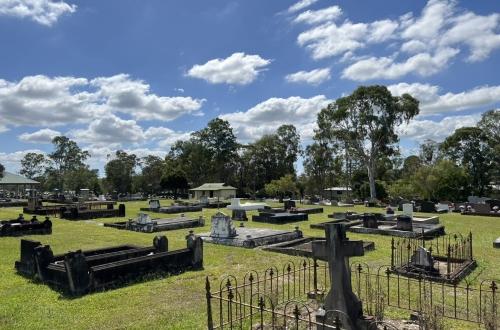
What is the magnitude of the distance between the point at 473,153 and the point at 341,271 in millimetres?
60095

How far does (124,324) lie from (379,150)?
1760 inches

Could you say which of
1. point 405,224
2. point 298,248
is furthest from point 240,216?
point 298,248

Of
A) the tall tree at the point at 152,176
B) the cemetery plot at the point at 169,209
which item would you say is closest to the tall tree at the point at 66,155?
the tall tree at the point at 152,176

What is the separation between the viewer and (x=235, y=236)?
17.3 m

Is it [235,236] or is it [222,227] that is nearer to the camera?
[235,236]

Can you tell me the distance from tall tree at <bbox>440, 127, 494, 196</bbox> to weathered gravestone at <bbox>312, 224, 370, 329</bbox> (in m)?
55.5

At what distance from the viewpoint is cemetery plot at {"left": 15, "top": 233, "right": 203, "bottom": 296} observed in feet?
32.2

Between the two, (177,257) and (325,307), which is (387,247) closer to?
(177,257)

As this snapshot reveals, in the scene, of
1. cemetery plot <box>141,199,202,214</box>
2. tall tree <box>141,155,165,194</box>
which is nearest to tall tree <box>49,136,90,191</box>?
tall tree <box>141,155,165,194</box>

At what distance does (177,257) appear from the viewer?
470 inches

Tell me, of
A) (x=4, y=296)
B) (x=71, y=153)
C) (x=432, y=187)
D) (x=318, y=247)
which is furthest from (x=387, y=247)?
(x=71, y=153)

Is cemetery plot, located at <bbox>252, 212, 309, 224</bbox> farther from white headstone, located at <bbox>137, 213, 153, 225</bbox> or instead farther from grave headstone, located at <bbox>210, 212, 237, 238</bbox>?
grave headstone, located at <bbox>210, 212, 237, 238</bbox>

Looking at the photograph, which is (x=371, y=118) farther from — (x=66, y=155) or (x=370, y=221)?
(x=66, y=155)

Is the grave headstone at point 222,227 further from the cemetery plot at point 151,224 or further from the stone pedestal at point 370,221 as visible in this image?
the stone pedestal at point 370,221
